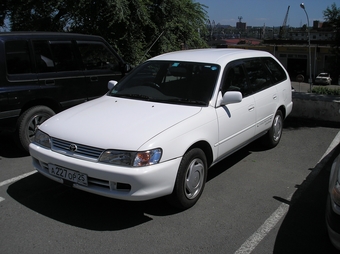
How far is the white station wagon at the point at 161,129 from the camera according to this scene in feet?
11.4

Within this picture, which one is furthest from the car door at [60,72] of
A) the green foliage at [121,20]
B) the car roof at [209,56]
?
the green foliage at [121,20]

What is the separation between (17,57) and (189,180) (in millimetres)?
3359

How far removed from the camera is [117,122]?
3.88 metres

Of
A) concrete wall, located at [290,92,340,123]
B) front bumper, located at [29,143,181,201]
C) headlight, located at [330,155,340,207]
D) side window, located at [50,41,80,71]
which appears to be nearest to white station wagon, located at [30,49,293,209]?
front bumper, located at [29,143,181,201]

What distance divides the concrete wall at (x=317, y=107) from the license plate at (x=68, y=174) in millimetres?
6092

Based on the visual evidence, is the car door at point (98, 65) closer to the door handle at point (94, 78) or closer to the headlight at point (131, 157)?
the door handle at point (94, 78)

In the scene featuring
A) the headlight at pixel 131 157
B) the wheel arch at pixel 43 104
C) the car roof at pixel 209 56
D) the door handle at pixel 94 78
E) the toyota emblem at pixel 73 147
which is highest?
the car roof at pixel 209 56

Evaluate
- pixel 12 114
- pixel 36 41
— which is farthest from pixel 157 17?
pixel 12 114

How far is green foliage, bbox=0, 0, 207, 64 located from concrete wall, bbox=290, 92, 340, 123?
6.16 m

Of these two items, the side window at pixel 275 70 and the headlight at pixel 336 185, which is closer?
the headlight at pixel 336 185

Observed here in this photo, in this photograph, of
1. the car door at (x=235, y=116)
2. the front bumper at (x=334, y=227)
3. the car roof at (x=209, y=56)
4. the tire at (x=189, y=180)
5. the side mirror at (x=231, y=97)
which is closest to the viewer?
the front bumper at (x=334, y=227)

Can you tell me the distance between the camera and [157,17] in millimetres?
13602

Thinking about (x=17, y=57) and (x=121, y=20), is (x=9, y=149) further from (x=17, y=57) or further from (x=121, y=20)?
(x=121, y=20)

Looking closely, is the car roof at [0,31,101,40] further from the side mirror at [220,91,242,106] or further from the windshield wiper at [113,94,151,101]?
the side mirror at [220,91,242,106]
